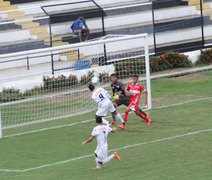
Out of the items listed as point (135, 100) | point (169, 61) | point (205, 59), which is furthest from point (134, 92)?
point (205, 59)

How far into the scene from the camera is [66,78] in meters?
33.9

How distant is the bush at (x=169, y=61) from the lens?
133 feet

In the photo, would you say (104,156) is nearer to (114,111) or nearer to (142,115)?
(114,111)

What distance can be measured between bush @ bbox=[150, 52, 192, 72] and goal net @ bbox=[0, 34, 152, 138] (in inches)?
91.0

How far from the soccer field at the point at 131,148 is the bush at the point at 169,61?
6500 millimetres

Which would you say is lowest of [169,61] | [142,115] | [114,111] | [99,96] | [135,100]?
[142,115]

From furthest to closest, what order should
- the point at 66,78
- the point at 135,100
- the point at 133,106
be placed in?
1. the point at 66,78
2. the point at 135,100
3. the point at 133,106

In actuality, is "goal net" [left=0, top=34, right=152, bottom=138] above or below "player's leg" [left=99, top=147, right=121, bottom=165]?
above

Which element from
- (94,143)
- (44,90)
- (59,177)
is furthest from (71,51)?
(59,177)

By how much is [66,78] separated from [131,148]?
31.5 feet

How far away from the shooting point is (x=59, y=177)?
21391 millimetres

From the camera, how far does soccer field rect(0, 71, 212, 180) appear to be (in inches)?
845

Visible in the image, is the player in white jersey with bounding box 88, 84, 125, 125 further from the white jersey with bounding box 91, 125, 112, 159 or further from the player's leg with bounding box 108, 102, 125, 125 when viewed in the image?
the white jersey with bounding box 91, 125, 112, 159

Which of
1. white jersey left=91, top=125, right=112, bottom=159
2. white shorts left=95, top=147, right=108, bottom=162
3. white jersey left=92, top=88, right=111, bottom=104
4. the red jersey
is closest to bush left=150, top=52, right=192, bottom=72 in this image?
the red jersey
